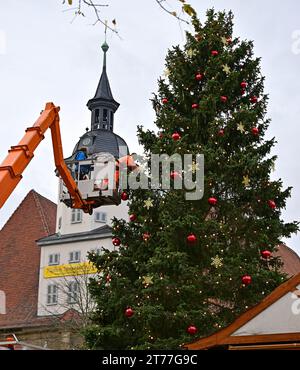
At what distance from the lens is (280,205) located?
15.1m

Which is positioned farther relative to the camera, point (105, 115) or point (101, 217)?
point (105, 115)

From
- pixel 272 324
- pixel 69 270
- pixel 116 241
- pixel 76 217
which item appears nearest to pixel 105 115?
pixel 76 217

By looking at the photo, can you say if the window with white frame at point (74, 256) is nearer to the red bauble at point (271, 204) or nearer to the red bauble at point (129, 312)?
the red bauble at point (271, 204)

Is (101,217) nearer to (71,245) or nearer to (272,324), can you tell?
(71,245)

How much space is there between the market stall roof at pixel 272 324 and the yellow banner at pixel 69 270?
2696 cm

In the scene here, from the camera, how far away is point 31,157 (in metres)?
12.0

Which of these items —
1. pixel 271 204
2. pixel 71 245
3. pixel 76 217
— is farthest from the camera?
pixel 76 217

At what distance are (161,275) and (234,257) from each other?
1.57 metres

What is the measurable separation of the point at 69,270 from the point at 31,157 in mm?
30078

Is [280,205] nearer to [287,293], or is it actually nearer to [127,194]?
[127,194]

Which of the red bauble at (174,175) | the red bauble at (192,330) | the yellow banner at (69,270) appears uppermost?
the yellow banner at (69,270)

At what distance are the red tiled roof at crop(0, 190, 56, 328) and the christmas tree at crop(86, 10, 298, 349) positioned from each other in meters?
28.8

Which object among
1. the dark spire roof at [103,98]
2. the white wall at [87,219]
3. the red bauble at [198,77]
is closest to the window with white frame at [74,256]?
the white wall at [87,219]

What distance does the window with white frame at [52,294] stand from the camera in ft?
140
